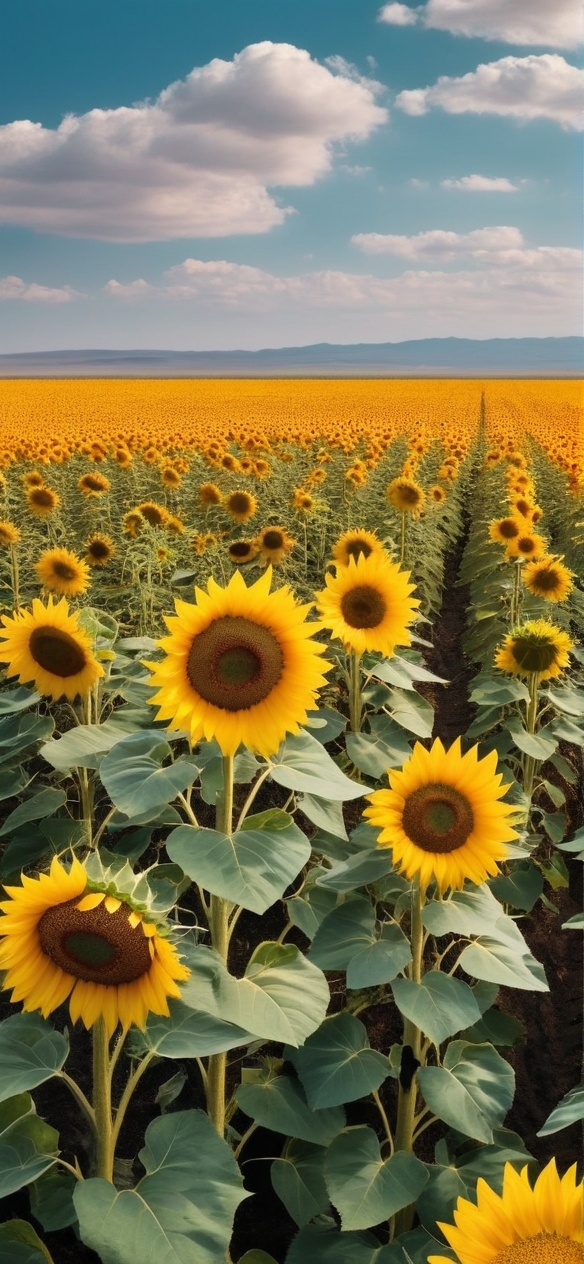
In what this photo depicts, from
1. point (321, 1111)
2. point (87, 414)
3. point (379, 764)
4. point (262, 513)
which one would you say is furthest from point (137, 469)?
point (87, 414)

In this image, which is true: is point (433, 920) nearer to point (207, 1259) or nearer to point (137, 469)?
point (207, 1259)

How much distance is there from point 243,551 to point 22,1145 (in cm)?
539

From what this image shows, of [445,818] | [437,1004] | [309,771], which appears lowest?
Answer: [437,1004]

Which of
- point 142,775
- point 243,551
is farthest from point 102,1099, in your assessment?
point 243,551

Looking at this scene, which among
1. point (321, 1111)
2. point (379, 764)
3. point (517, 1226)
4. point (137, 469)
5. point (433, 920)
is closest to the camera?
point (517, 1226)

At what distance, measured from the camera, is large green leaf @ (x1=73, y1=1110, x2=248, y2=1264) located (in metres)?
1.88

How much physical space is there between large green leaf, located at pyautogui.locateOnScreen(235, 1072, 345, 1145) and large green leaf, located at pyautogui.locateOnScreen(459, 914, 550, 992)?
1.81 feet

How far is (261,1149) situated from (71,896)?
6.30 ft

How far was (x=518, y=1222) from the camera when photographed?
1655mm

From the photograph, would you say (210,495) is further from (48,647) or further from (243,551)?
(48,647)

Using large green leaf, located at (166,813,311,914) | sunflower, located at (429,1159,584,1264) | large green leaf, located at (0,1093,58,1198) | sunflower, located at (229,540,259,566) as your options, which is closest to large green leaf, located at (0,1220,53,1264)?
large green leaf, located at (0,1093,58,1198)

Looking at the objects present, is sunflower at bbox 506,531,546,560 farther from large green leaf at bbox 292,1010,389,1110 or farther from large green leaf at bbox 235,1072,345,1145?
large green leaf at bbox 235,1072,345,1145

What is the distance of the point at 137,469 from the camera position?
13.5 metres

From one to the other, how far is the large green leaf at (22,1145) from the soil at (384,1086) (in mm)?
703
